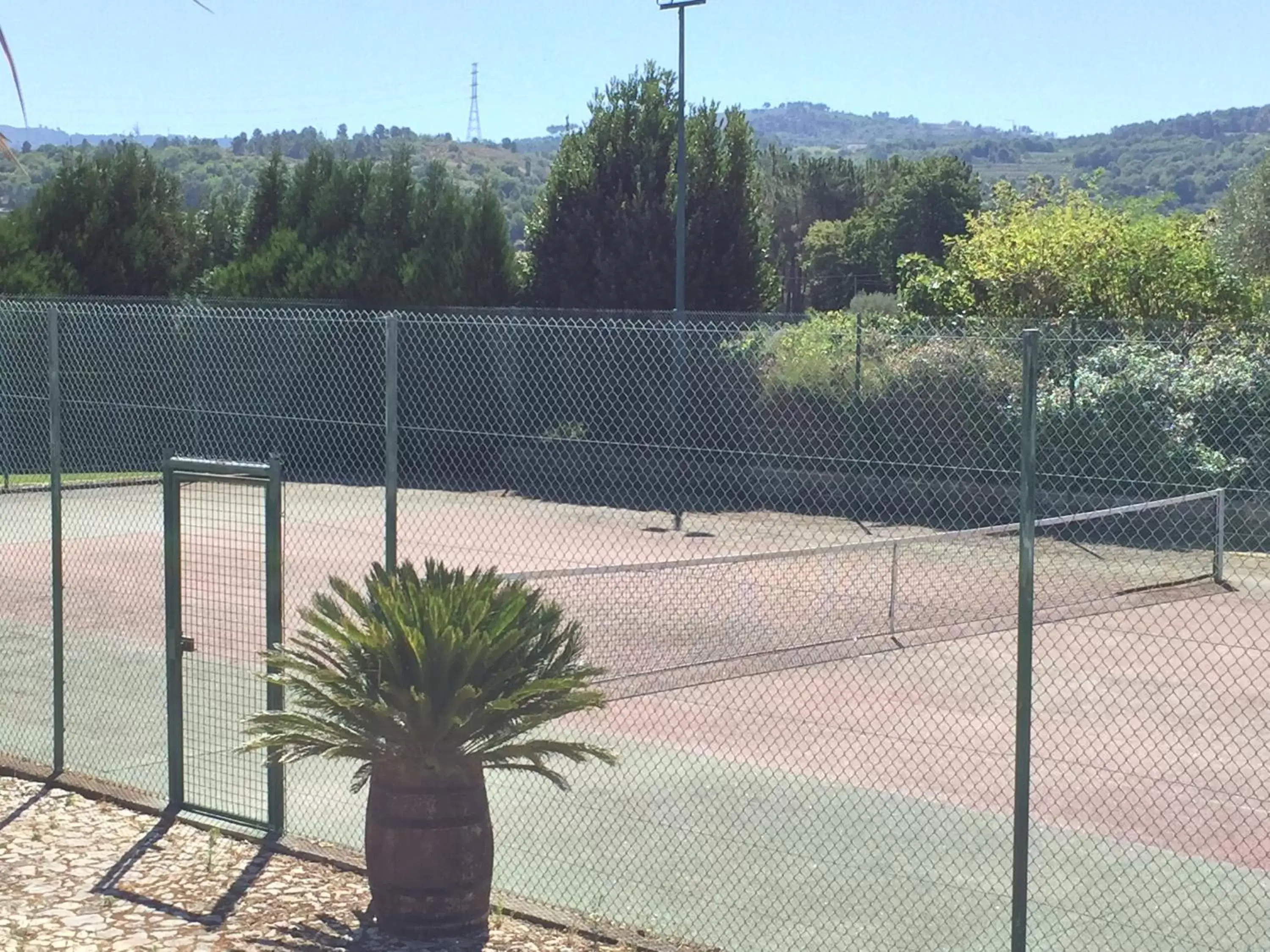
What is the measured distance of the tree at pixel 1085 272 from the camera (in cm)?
2364

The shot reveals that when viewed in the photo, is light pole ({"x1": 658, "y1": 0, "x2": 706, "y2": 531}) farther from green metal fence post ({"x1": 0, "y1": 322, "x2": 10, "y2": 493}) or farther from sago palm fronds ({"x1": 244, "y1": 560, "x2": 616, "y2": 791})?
sago palm fronds ({"x1": 244, "y1": 560, "x2": 616, "y2": 791})

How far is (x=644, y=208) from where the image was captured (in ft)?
98.1

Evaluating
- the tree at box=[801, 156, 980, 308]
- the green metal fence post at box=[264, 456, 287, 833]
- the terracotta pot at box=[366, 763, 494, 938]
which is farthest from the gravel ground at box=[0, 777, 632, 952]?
the tree at box=[801, 156, 980, 308]

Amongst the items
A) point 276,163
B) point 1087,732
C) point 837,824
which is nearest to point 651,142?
point 276,163

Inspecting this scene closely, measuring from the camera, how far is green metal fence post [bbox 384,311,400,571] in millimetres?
6559

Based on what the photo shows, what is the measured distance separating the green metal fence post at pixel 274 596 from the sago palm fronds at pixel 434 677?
0.80 m

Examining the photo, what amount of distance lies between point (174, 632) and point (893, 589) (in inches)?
245

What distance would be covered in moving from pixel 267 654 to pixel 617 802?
243cm

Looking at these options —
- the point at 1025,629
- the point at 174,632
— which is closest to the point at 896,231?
the point at 174,632

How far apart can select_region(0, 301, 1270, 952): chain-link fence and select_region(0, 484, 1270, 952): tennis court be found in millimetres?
37

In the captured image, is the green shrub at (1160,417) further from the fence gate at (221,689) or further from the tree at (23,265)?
the tree at (23,265)

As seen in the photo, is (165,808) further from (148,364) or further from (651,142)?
(651,142)

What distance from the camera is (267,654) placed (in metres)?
6.13

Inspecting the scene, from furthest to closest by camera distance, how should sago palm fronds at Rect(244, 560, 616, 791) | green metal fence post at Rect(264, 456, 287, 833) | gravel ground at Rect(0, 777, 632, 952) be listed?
green metal fence post at Rect(264, 456, 287, 833)
gravel ground at Rect(0, 777, 632, 952)
sago palm fronds at Rect(244, 560, 616, 791)
